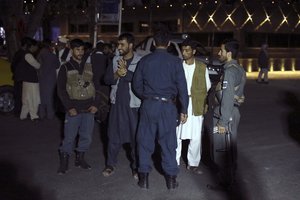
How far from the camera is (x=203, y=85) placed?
7234 millimetres

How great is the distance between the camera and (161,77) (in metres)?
6.32

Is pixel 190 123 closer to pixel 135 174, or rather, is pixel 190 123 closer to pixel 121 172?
pixel 135 174

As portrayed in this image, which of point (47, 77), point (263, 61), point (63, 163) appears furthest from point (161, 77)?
point (263, 61)

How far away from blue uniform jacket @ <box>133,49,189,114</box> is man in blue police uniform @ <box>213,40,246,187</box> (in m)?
0.45

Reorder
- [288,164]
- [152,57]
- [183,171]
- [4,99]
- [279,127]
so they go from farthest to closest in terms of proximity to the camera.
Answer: [4,99] < [279,127] < [288,164] < [183,171] < [152,57]

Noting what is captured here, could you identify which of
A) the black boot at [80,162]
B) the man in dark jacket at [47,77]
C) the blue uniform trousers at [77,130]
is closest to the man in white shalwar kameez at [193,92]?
the blue uniform trousers at [77,130]

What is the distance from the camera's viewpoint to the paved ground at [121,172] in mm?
6465

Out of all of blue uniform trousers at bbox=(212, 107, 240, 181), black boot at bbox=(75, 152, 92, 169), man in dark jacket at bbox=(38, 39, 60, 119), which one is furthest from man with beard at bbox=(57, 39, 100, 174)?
man in dark jacket at bbox=(38, 39, 60, 119)

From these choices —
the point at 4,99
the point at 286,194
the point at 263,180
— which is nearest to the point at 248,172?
the point at 263,180

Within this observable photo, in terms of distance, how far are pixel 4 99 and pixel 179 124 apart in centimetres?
686

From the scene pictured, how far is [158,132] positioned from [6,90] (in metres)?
7.01

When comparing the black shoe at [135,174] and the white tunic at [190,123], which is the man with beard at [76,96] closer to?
the black shoe at [135,174]

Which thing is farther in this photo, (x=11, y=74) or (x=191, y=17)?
(x=191, y=17)

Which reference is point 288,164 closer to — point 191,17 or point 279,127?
point 279,127
